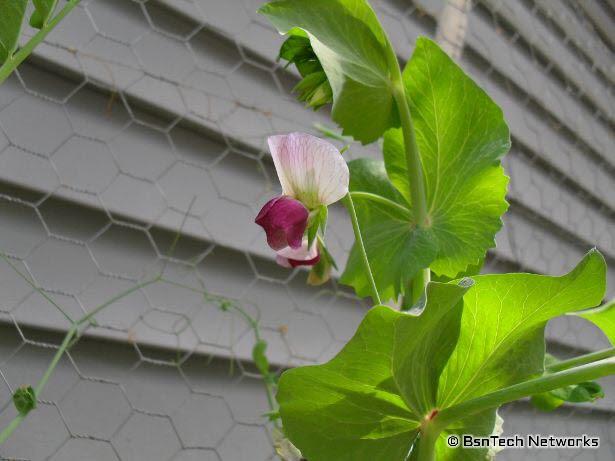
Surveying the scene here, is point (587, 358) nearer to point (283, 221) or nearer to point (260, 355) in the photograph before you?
point (283, 221)

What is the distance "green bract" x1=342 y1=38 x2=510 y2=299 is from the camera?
648 mm

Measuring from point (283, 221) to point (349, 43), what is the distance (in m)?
0.16

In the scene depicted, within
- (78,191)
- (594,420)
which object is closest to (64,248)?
(78,191)

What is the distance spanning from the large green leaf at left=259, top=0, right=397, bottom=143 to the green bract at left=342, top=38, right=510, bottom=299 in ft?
0.17

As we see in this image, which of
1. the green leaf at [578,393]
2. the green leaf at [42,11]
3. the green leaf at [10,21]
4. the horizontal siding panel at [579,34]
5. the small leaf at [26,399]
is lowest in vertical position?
the small leaf at [26,399]

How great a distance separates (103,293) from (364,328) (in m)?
0.48

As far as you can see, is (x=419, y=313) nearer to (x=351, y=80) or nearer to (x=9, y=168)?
(x=351, y=80)

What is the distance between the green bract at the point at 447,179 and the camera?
25.5 inches

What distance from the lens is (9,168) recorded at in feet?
2.70

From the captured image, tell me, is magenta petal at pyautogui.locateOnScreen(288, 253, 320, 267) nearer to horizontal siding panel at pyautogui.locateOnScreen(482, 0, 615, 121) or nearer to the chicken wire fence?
the chicken wire fence

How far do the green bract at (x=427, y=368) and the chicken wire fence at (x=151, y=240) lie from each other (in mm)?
311

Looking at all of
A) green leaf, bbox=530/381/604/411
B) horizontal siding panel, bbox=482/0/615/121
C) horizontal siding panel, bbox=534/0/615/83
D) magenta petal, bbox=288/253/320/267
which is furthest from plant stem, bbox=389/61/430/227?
horizontal siding panel, bbox=534/0/615/83

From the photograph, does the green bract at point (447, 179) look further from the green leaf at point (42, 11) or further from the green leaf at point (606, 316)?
the green leaf at point (42, 11)

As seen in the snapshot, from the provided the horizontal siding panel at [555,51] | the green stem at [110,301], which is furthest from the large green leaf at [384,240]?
the horizontal siding panel at [555,51]
